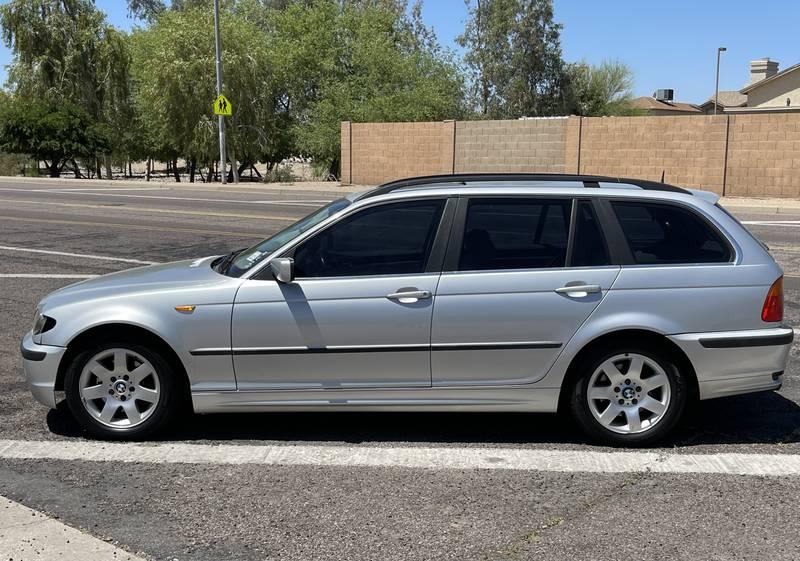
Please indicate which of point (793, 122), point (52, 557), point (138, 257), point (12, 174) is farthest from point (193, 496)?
point (12, 174)

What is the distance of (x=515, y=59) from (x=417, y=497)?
165ft

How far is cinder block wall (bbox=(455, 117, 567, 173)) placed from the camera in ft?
93.3

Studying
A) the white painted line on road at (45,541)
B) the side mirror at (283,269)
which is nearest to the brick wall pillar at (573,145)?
the side mirror at (283,269)

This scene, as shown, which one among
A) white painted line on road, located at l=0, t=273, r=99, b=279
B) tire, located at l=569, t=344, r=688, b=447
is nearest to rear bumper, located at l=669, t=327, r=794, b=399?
tire, located at l=569, t=344, r=688, b=447

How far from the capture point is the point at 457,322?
4613 mm

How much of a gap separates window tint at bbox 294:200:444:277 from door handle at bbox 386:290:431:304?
152 millimetres

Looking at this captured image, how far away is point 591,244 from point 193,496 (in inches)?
105

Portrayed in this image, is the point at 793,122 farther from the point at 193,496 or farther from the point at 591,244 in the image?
the point at 193,496

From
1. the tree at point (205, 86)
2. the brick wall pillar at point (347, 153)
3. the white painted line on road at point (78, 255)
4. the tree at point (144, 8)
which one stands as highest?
the tree at point (144, 8)

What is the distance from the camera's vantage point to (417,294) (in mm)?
4621

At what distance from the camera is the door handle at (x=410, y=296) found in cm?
462

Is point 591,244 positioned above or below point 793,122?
below

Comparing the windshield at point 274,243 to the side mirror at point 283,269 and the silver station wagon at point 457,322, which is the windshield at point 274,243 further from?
the side mirror at point 283,269

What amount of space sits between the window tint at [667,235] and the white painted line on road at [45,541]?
324 cm
